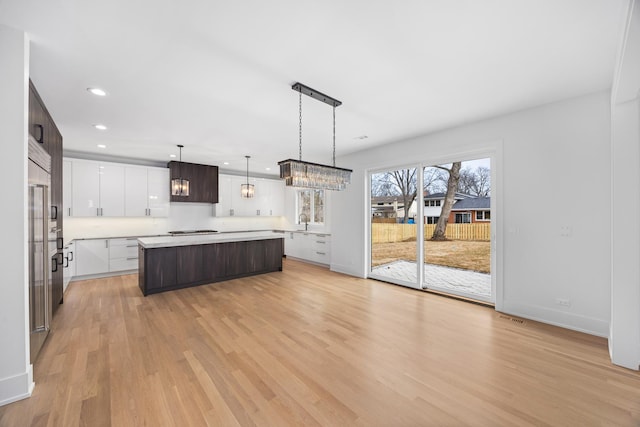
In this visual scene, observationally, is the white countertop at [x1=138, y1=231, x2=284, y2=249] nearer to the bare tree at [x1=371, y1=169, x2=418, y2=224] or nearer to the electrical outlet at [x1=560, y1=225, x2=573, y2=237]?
the bare tree at [x1=371, y1=169, x2=418, y2=224]

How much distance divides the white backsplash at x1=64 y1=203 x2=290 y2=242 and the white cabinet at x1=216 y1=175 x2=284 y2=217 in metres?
0.39

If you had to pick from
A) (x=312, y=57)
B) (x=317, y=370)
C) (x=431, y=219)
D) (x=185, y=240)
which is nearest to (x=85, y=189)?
(x=185, y=240)

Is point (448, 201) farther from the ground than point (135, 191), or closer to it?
closer to it

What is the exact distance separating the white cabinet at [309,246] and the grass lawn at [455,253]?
1824mm

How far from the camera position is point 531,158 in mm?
3307

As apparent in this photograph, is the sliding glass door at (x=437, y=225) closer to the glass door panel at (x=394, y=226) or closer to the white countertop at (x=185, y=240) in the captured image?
the glass door panel at (x=394, y=226)

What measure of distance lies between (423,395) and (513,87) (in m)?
3.08

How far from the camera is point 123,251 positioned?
565 centimetres

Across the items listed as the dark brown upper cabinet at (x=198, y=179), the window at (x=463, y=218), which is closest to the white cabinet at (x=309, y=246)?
the dark brown upper cabinet at (x=198, y=179)

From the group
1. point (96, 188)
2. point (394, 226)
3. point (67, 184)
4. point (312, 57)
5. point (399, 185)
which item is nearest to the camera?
point (312, 57)

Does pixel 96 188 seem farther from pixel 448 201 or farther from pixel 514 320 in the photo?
pixel 514 320

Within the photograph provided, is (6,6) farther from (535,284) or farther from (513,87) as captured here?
(535,284)

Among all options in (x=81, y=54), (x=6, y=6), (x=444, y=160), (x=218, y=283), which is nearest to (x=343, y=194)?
(x=444, y=160)

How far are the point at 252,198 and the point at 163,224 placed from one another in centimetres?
250
